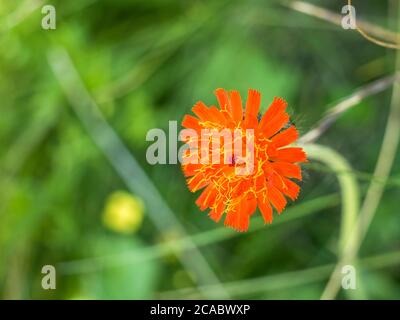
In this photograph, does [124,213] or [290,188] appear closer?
[290,188]

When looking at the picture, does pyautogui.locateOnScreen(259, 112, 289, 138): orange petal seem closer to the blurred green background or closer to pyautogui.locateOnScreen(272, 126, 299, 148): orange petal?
pyautogui.locateOnScreen(272, 126, 299, 148): orange petal

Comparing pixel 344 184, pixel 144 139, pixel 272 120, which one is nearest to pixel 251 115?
pixel 272 120

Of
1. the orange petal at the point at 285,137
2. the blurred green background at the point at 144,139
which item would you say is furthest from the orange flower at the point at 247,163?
the blurred green background at the point at 144,139

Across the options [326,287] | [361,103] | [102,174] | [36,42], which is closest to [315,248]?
[326,287]

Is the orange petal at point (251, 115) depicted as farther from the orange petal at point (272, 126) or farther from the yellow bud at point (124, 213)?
the yellow bud at point (124, 213)

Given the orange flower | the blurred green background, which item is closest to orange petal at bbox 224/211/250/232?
the orange flower

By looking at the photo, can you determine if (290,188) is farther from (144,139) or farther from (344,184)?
(144,139)
